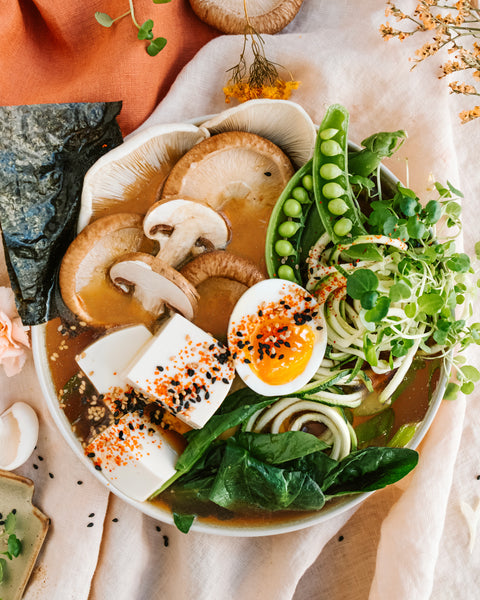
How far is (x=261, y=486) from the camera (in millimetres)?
2182

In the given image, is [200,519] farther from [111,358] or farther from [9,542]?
[9,542]

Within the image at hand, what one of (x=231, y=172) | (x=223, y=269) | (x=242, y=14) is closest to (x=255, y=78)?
(x=242, y=14)

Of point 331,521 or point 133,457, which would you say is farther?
point 331,521

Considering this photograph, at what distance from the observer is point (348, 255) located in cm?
210

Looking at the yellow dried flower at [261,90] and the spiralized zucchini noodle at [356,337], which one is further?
the yellow dried flower at [261,90]

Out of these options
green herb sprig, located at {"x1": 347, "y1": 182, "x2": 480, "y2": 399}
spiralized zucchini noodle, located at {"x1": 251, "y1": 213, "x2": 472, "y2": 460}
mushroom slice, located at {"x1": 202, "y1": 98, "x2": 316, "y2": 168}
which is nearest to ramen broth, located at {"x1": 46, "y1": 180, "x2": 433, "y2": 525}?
spiralized zucchini noodle, located at {"x1": 251, "y1": 213, "x2": 472, "y2": 460}

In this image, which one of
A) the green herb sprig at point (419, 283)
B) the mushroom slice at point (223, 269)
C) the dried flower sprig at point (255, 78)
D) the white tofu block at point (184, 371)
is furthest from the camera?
the dried flower sprig at point (255, 78)

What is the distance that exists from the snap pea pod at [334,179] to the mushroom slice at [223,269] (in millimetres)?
343

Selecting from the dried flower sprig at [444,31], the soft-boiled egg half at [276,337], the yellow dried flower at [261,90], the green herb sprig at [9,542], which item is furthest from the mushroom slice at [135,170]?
the green herb sprig at [9,542]

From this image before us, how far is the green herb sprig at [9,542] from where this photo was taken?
2436mm

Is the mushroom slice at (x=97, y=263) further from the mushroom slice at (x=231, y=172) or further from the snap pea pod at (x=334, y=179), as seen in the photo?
the snap pea pod at (x=334, y=179)

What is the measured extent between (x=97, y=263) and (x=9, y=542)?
50.1 inches

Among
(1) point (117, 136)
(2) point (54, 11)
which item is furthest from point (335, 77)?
(2) point (54, 11)

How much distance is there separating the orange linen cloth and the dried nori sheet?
214 mm
